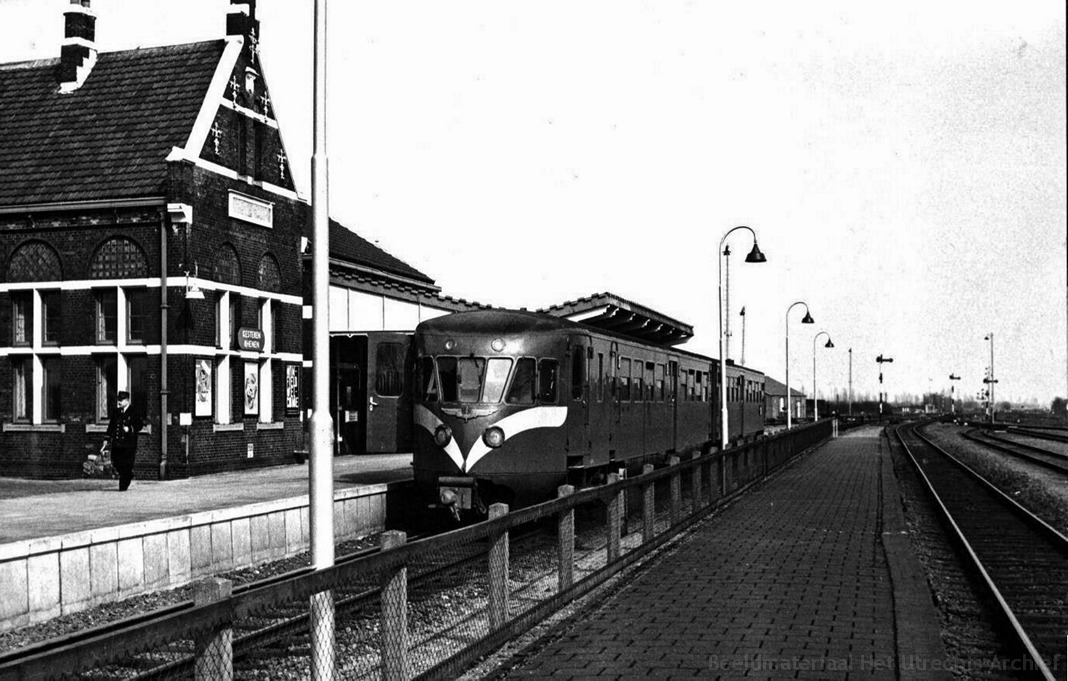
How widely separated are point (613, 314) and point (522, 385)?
1044 centimetres

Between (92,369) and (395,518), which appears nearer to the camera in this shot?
(395,518)

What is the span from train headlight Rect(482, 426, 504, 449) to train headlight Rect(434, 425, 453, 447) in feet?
1.61

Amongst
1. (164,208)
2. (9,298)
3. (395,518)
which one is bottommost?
(395,518)

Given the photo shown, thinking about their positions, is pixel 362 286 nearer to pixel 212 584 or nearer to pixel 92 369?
pixel 92 369

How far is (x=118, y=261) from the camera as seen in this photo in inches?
1000

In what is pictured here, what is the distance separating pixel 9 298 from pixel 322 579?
2291 cm

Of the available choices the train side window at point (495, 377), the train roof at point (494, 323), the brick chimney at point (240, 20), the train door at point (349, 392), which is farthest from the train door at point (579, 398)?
the brick chimney at point (240, 20)

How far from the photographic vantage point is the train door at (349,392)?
A: 1168 inches

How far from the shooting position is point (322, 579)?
19.2 ft

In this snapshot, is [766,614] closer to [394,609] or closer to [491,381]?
[394,609]

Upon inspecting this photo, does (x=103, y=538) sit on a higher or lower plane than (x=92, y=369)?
lower

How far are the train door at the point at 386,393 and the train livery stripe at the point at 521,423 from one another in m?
3.62

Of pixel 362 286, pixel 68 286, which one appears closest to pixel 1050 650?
pixel 68 286

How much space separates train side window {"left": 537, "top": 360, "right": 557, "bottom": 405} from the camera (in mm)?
16766
